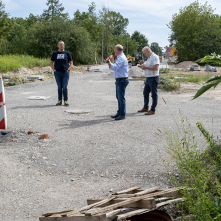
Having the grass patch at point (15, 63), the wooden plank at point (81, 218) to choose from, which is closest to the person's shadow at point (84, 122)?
the wooden plank at point (81, 218)

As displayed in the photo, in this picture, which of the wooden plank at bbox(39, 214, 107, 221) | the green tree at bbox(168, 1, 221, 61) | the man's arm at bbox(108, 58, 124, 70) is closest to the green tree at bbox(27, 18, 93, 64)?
the green tree at bbox(168, 1, 221, 61)

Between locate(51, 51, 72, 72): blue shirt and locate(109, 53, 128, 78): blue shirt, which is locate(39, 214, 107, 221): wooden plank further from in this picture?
locate(51, 51, 72, 72): blue shirt

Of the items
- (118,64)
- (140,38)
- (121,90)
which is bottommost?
(121,90)

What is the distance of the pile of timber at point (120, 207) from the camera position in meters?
2.74

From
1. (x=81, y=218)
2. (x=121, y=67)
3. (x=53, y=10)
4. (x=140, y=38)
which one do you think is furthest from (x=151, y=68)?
(x=140, y=38)

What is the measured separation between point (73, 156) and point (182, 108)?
18.8 ft

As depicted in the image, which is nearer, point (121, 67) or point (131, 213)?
point (131, 213)

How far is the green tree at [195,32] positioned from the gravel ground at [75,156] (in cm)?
4553

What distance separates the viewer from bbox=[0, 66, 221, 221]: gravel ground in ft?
12.9

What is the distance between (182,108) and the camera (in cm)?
1014

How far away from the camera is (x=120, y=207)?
9.75 ft

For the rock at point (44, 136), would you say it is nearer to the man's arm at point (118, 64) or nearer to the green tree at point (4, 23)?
the man's arm at point (118, 64)

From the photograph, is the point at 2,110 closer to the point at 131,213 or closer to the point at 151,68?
the point at 151,68

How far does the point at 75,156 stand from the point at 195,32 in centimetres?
5272
